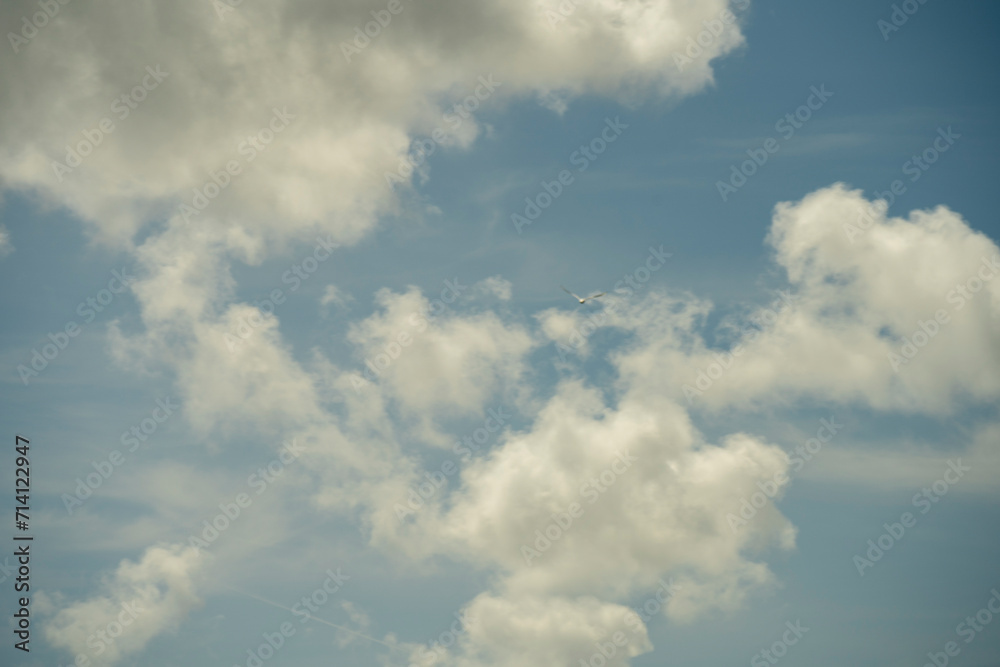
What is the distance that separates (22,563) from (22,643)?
15.0m

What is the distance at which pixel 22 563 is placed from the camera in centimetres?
10312

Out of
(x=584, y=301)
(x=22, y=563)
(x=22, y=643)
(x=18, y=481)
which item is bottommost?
(x=22, y=643)

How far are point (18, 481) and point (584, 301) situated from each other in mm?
106632

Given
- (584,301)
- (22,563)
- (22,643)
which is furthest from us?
(584,301)

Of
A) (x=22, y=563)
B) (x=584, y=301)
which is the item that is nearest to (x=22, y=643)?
(x=22, y=563)

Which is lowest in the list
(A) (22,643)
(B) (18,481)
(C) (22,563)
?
(A) (22,643)

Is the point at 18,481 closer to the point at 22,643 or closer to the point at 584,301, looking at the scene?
the point at 22,643

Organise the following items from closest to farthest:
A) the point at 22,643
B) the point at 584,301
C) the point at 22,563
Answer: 1. the point at 22,643
2. the point at 22,563
3. the point at 584,301

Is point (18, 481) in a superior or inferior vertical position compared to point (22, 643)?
superior

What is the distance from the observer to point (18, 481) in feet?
315

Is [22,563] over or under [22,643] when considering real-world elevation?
over

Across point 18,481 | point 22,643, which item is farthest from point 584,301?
point 22,643

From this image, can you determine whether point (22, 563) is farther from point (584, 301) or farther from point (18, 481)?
point (584, 301)

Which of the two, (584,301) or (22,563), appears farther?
(584,301)
